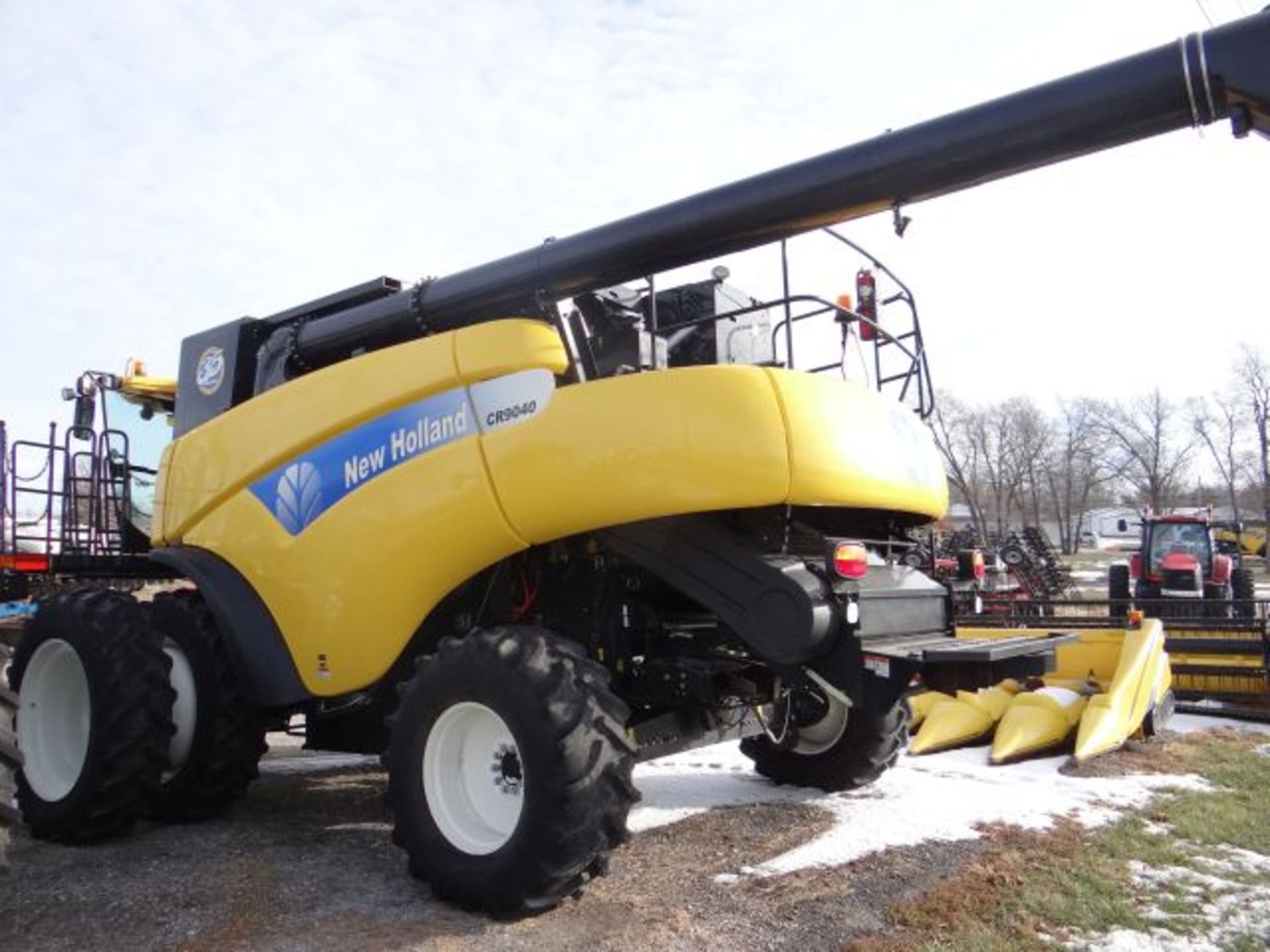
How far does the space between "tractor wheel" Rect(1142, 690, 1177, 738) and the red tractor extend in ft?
21.5

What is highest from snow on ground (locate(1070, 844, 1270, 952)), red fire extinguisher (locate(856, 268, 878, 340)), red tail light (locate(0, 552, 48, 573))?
red fire extinguisher (locate(856, 268, 878, 340))

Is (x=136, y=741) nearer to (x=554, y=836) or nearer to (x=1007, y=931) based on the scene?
(x=554, y=836)

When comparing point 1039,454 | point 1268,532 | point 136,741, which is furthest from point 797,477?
point 1039,454

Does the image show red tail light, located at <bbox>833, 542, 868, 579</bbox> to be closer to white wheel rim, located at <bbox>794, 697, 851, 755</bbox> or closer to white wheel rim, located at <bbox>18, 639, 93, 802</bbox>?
white wheel rim, located at <bbox>794, 697, 851, 755</bbox>

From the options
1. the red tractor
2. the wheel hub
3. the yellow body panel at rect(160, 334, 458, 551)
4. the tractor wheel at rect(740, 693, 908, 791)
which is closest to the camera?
the wheel hub

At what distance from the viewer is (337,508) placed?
488 cm

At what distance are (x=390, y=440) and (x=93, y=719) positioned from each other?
2155mm

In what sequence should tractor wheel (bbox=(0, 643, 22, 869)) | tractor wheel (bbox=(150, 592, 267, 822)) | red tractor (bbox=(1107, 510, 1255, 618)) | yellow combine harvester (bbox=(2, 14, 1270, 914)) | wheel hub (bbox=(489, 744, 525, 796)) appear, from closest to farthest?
tractor wheel (bbox=(0, 643, 22, 869)), yellow combine harvester (bbox=(2, 14, 1270, 914)), wheel hub (bbox=(489, 744, 525, 796)), tractor wheel (bbox=(150, 592, 267, 822)), red tractor (bbox=(1107, 510, 1255, 618))

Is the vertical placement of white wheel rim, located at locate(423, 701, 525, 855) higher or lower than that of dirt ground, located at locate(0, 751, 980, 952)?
higher

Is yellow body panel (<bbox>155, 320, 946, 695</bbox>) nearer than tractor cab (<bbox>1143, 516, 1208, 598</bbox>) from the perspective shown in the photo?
Yes

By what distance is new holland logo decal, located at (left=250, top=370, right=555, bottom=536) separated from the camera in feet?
14.3

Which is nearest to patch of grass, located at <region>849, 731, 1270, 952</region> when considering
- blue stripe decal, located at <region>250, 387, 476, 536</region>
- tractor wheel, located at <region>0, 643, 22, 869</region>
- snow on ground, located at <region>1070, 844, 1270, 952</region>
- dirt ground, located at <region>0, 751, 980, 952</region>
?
snow on ground, located at <region>1070, 844, 1270, 952</region>

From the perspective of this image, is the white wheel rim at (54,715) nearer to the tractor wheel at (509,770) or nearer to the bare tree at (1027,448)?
the tractor wheel at (509,770)

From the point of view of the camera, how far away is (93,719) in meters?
5.11
